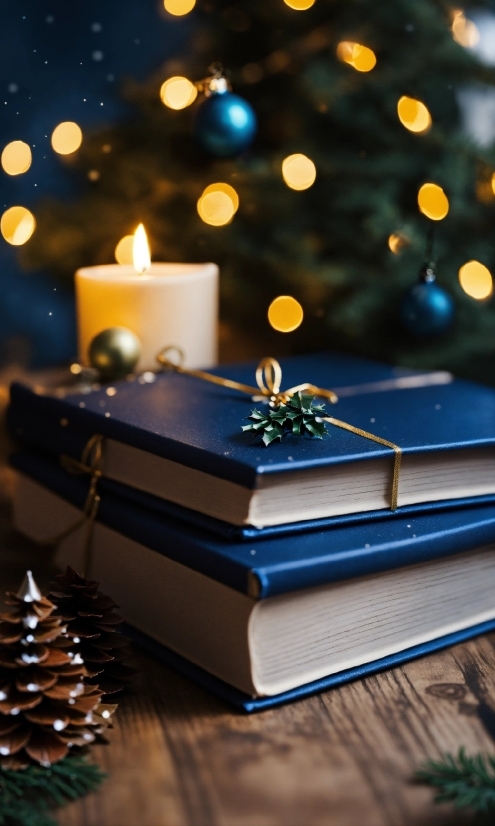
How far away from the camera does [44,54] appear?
3.40ft

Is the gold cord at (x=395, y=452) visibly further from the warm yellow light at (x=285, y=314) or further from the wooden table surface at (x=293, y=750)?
the warm yellow light at (x=285, y=314)

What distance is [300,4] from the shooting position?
1043 mm

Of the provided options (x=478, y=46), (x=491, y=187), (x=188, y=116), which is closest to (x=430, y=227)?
(x=491, y=187)

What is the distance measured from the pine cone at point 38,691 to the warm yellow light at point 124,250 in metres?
0.61

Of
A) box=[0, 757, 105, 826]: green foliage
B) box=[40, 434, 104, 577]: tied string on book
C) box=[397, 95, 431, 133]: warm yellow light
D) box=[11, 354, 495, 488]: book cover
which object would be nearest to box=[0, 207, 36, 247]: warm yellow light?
box=[11, 354, 495, 488]: book cover

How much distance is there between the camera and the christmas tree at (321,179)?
1019 millimetres

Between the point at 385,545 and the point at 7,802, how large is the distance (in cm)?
32

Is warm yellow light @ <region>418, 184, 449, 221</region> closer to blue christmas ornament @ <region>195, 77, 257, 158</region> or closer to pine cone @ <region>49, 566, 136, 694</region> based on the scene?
blue christmas ornament @ <region>195, 77, 257, 158</region>

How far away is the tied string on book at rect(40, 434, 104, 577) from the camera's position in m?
0.80

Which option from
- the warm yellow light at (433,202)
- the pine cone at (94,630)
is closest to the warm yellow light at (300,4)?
the warm yellow light at (433,202)

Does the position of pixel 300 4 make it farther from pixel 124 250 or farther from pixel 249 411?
pixel 249 411

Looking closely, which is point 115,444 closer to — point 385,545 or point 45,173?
point 385,545

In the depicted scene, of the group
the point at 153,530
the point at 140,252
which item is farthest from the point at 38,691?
the point at 140,252

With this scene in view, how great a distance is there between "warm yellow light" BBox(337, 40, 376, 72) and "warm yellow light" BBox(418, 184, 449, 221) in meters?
0.16
